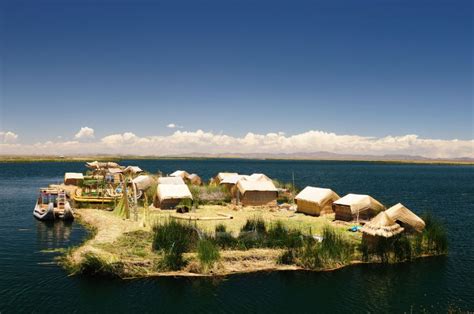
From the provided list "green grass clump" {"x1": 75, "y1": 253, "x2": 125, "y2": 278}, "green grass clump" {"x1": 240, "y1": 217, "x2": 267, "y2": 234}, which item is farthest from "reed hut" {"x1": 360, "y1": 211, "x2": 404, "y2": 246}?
"green grass clump" {"x1": 75, "y1": 253, "x2": 125, "y2": 278}

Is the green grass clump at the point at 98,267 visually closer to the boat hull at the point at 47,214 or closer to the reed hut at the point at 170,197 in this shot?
the boat hull at the point at 47,214

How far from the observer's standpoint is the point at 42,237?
97.3 feet

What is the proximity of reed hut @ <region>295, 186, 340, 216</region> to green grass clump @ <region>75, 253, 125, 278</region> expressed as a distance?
21517 millimetres

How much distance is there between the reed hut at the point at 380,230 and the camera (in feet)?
79.1

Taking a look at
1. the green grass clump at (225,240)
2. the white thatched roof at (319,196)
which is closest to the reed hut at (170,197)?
the white thatched roof at (319,196)

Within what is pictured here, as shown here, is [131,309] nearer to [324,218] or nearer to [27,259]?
[27,259]

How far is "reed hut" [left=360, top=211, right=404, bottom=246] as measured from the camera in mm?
24109

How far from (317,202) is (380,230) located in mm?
12456

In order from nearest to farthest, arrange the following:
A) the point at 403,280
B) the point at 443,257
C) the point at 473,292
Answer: the point at 473,292 < the point at 403,280 < the point at 443,257

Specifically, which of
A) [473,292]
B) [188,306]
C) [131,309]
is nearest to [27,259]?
[131,309]

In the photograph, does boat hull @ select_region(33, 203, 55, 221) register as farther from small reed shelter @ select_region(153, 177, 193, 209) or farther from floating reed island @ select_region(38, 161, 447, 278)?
small reed shelter @ select_region(153, 177, 193, 209)

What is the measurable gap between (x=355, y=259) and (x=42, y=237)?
→ 23.3 meters

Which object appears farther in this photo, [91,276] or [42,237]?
[42,237]

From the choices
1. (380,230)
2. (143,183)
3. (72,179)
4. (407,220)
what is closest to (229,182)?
(143,183)
